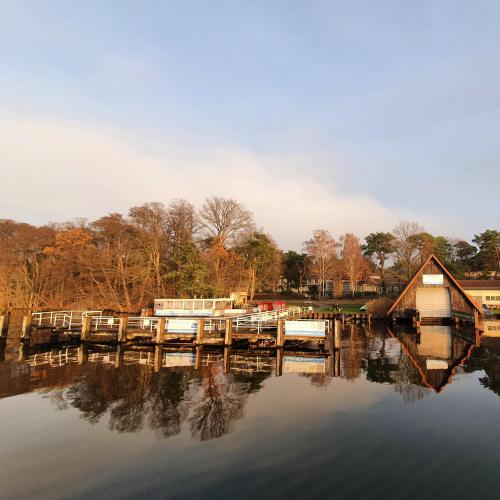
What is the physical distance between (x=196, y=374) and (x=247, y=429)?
23.0 feet

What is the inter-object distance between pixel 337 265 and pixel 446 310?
108ft

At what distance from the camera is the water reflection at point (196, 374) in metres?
12.0

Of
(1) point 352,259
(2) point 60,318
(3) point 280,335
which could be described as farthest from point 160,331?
(1) point 352,259

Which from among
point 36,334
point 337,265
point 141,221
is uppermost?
point 141,221

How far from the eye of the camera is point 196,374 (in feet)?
56.7

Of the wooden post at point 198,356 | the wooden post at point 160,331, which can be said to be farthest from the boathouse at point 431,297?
the wooden post at point 160,331

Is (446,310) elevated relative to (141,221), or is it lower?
lower

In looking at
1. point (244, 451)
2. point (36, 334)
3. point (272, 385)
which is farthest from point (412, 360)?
point (36, 334)

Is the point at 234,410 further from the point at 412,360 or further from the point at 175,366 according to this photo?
the point at 412,360

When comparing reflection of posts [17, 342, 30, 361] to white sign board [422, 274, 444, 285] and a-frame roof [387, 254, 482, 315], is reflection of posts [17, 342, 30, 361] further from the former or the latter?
white sign board [422, 274, 444, 285]

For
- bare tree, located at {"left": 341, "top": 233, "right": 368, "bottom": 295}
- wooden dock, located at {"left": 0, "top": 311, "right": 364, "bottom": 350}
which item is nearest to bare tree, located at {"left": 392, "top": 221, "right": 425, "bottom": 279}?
bare tree, located at {"left": 341, "top": 233, "right": 368, "bottom": 295}

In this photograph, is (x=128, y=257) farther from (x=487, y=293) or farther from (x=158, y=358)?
(x=487, y=293)

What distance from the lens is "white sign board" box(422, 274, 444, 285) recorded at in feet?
129

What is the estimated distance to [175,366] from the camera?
19047 millimetres
